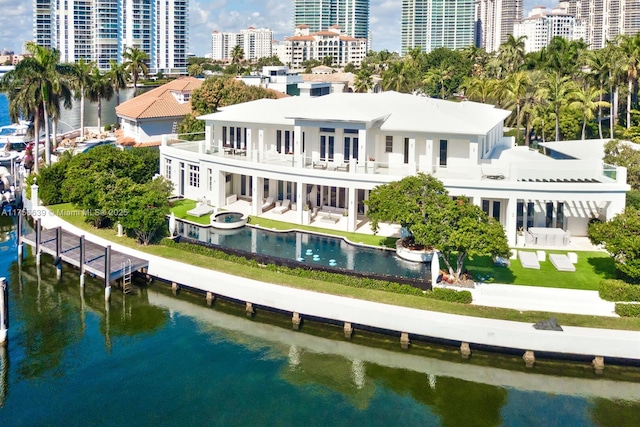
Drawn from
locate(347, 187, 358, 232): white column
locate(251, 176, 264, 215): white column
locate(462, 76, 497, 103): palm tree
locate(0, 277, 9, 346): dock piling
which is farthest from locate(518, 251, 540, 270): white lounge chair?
locate(462, 76, 497, 103): palm tree

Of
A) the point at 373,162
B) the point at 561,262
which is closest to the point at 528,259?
the point at 561,262

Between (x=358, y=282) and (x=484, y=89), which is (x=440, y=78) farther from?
(x=358, y=282)

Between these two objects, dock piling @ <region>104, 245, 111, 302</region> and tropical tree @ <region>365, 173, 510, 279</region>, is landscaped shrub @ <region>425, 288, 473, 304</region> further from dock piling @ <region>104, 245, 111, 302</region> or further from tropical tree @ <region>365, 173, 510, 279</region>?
dock piling @ <region>104, 245, 111, 302</region>

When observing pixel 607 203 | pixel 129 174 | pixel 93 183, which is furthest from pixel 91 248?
pixel 607 203

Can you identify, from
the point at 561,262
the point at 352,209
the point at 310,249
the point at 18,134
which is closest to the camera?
the point at 561,262

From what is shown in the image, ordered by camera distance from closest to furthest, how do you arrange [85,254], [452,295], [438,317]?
[438,317], [452,295], [85,254]

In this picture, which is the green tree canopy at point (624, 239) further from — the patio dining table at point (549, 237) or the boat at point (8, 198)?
the boat at point (8, 198)
